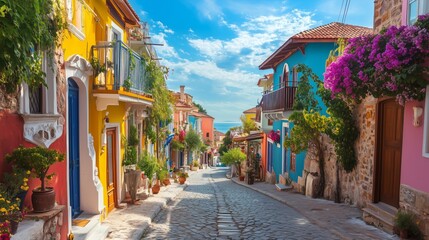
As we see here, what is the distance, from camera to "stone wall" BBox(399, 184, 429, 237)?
4.91m

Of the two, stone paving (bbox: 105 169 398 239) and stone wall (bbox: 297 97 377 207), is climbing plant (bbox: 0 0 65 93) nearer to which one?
stone paving (bbox: 105 169 398 239)

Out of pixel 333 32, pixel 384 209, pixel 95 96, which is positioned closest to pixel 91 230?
pixel 95 96

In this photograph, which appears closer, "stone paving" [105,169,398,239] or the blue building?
"stone paving" [105,169,398,239]

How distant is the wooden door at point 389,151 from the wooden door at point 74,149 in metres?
6.43

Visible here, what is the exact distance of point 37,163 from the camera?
135 inches

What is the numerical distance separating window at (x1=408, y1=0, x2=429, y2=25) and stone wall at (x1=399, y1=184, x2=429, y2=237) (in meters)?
2.98

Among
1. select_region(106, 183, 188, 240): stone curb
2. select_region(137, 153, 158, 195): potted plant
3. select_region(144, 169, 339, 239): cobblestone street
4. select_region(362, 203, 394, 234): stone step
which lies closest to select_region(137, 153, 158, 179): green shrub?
select_region(137, 153, 158, 195): potted plant

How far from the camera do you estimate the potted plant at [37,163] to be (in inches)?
135

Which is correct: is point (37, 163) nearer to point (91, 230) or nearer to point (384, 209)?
point (91, 230)

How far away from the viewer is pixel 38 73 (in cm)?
367

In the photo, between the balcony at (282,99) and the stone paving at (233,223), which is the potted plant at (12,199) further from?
the balcony at (282,99)

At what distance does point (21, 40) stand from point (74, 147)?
3318 millimetres

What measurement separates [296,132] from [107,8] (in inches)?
256

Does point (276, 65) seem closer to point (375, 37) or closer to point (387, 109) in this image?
point (387, 109)
